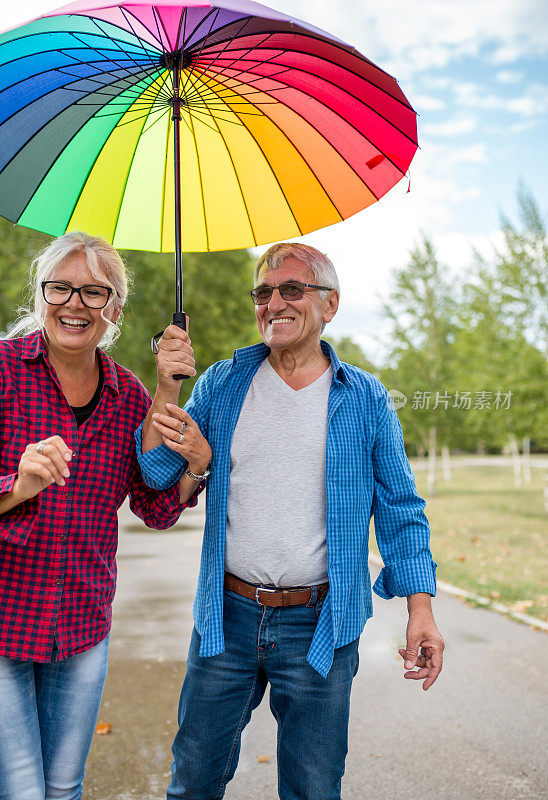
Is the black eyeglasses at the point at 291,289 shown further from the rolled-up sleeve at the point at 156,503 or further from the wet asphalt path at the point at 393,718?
the wet asphalt path at the point at 393,718

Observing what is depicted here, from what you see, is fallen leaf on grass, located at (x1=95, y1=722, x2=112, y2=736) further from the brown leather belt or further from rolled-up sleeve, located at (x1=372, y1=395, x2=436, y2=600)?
rolled-up sleeve, located at (x1=372, y1=395, x2=436, y2=600)

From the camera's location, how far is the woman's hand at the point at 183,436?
8.36 ft

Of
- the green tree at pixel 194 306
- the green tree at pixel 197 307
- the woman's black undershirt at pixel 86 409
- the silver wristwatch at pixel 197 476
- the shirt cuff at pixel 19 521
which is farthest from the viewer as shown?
the green tree at pixel 197 307

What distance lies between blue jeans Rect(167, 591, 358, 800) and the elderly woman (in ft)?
1.29

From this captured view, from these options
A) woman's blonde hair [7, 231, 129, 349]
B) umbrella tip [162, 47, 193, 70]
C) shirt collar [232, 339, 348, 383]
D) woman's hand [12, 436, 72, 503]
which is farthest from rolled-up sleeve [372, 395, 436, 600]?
umbrella tip [162, 47, 193, 70]

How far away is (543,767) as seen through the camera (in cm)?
423

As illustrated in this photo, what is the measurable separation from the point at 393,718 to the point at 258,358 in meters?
3.11

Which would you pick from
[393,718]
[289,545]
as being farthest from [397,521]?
[393,718]

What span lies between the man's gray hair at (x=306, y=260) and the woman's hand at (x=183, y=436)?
2.45 feet

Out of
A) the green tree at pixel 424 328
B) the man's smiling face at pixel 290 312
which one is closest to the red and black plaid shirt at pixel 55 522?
the man's smiling face at pixel 290 312

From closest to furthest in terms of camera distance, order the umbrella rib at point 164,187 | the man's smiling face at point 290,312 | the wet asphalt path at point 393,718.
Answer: the man's smiling face at point 290,312, the umbrella rib at point 164,187, the wet asphalt path at point 393,718

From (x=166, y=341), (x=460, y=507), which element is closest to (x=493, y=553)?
(x=460, y=507)

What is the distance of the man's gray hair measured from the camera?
2.97 m

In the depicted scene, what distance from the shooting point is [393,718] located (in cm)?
491
